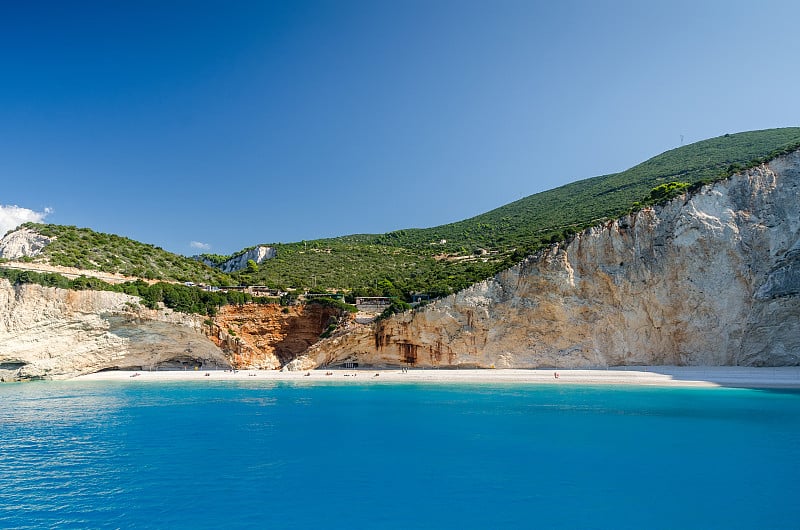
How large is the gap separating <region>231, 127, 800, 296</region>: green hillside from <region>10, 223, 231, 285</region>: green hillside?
5249 mm

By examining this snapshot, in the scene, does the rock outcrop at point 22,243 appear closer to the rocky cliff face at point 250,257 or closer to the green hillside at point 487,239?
the green hillside at point 487,239

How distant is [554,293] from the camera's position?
102 ft

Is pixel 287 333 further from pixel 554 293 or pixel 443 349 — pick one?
pixel 554 293

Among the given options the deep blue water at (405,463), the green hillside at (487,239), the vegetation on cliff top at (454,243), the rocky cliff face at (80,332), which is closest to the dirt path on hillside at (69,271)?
the vegetation on cliff top at (454,243)

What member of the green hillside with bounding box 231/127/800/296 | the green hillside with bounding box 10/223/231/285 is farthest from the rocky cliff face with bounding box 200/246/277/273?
the green hillside with bounding box 10/223/231/285

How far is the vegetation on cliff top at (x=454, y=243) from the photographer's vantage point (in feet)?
119

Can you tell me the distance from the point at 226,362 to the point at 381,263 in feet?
72.2

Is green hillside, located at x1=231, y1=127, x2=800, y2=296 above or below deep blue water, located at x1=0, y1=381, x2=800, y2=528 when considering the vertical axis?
above

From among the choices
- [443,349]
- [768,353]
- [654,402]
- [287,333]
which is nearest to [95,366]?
[287,333]

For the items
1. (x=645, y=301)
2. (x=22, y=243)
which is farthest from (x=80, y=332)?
(x=645, y=301)

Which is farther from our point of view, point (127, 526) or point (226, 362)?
point (226, 362)

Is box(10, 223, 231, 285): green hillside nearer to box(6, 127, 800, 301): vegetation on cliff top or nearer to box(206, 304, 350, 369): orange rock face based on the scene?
box(6, 127, 800, 301): vegetation on cliff top

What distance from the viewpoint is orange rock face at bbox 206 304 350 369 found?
34500 mm

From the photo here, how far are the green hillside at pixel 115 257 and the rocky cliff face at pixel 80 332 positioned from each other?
17.0 feet
